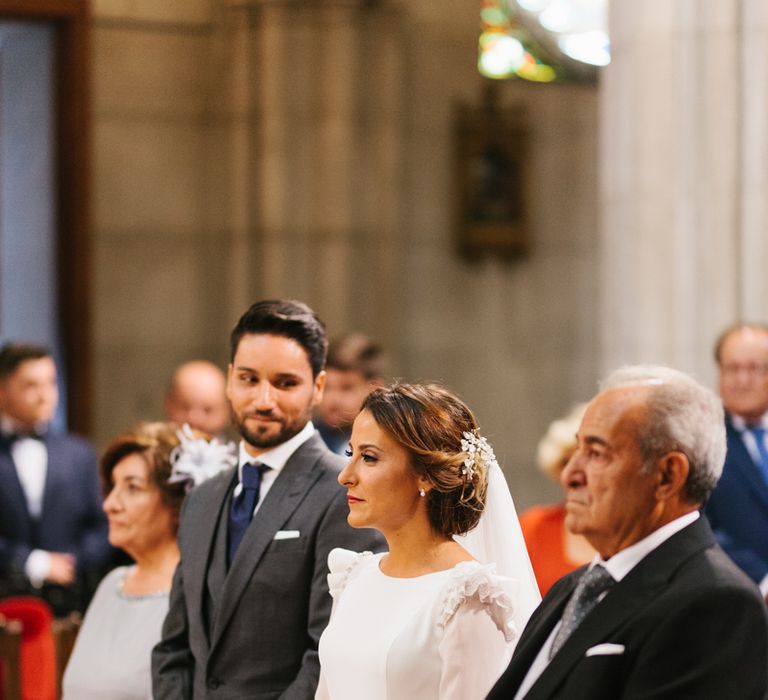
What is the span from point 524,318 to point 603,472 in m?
6.76

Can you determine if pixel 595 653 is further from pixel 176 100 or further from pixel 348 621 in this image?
pixel 176 100

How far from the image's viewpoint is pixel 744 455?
18.4 ft

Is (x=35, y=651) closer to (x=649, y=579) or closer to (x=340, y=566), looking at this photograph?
(x=340, y=566)

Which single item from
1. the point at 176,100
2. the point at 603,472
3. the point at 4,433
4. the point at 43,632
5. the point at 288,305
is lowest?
the point at 43,632

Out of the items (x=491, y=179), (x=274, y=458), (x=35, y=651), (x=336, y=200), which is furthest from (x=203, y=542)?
(x=491, y=179)

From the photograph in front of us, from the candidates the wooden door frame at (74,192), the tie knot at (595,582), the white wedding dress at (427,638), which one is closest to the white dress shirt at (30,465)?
the wooden door frame at (74,192)

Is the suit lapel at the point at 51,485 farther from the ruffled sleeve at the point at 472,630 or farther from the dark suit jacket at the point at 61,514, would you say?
the ruffled sleeve at the point at 472,630

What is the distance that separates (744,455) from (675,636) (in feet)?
10.0

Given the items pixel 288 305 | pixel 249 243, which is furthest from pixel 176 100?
pixel 288 305

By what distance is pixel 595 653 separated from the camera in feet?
8.97

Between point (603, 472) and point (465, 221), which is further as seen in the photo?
point (465, 221)

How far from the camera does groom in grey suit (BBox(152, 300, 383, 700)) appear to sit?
3799 mm

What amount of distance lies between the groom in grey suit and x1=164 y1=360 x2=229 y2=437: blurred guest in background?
8.49 feet

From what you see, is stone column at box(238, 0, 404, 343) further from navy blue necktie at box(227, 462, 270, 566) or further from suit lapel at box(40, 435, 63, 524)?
navy blue necktie at box(227, 462, 270, 566)
